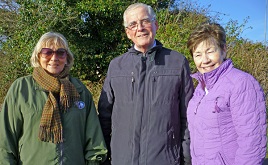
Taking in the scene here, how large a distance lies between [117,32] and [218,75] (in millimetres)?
8601

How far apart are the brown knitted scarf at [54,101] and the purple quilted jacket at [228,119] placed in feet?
3.49

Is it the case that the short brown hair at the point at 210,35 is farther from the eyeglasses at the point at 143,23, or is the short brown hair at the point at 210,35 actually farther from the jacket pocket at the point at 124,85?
the jacket pocket at the point at 124,85

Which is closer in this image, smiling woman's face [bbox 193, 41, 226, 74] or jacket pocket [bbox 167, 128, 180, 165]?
smiling woman's face [bbox 193, 41, 226, 74]

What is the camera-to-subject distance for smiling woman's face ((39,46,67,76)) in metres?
2.76

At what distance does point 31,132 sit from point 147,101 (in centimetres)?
100

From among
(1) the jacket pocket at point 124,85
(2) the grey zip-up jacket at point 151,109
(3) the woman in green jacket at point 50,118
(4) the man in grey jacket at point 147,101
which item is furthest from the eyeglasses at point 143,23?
(3) the woman in green jacket at point 50,118

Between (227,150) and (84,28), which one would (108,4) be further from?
(227,150)

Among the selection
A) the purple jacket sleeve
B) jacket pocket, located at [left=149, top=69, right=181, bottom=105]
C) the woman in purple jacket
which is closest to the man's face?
jacket pocket, located at [left=149, top=69, right=181, bottom=105]

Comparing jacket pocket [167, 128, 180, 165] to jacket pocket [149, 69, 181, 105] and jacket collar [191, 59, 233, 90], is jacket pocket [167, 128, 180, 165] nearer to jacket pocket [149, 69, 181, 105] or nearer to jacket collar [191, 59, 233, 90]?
jacket pocket [149, 69, 181, 105]

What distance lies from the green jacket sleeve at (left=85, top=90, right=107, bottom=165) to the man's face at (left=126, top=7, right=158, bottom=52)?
0.80 meters

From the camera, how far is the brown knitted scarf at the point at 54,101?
256 centimetres

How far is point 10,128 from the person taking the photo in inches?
101

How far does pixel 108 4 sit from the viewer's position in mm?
9539

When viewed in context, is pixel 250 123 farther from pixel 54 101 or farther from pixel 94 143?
pixel 54 101
